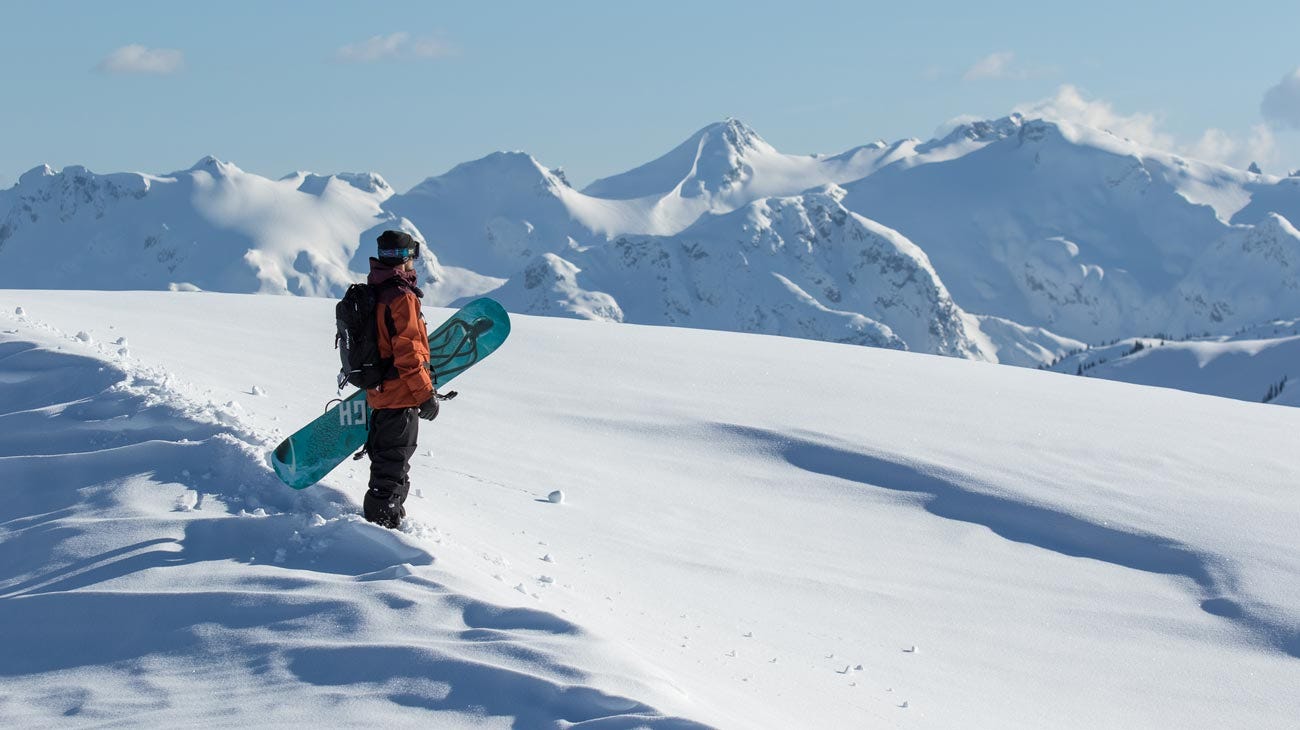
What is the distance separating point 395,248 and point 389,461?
130 centimetres

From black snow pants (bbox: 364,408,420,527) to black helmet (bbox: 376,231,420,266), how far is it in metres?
0.91

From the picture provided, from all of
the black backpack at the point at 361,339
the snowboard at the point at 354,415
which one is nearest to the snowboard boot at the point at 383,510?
the snowboard at the point at 354,415

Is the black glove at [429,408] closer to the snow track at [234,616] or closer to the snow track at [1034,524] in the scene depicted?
the snow track at [234,616]

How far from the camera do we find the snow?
19.0 ft

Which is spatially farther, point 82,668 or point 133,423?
point 133,423

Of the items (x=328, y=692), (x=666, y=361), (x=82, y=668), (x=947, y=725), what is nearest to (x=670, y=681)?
(x=328, y=692)

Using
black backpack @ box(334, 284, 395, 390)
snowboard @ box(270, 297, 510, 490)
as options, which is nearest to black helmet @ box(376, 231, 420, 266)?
black backpack @ box(334, 284, 395, 390)

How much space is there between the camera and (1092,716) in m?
8.14

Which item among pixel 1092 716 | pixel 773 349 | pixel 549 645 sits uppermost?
pixel 773 349

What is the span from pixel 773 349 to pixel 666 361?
11.6 feet

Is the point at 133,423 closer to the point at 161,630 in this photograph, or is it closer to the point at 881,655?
the point at 161,630

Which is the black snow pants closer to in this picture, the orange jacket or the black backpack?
the orange jacket

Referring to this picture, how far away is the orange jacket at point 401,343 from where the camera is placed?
754cm

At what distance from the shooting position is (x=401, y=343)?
755 centimetres
